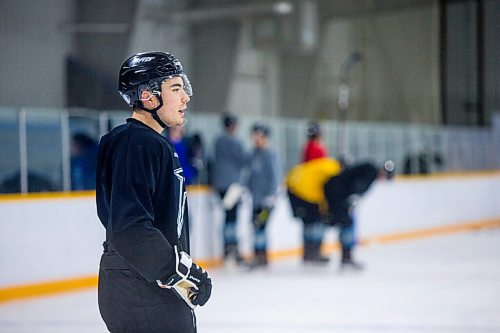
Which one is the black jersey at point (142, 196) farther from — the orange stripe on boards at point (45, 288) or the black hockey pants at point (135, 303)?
the orange stripe on boards at point (45, 288)

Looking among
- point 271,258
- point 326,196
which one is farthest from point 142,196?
point 271,258

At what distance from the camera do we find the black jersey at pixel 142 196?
189 centimetres

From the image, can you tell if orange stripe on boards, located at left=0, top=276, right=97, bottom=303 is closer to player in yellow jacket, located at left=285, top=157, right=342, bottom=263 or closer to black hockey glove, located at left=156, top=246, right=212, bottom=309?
player in yellow jacket, located at left=285, top=157, right=342, bottom=263

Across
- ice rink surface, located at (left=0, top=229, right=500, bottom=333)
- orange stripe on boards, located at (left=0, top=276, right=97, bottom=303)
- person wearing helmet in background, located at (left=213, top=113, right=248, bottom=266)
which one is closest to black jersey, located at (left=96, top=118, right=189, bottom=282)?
ice rink surface, located at (left=0, top=229, right=500, bottom=333)

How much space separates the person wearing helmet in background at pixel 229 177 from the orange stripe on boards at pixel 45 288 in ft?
4.89

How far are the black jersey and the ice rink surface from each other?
3241 mm

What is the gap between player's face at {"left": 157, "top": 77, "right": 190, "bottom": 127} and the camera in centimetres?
206

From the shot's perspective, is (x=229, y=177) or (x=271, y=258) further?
(x=271, y=258)

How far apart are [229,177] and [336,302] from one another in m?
2.26

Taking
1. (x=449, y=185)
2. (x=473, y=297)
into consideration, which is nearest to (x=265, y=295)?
(x=473, y=297)

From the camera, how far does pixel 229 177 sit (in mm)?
8297

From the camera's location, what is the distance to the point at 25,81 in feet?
29.3

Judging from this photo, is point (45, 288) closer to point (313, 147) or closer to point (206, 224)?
point (206, 224)

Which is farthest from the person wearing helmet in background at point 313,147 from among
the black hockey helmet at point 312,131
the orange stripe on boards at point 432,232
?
the orange stripe on boards at point 432,232
